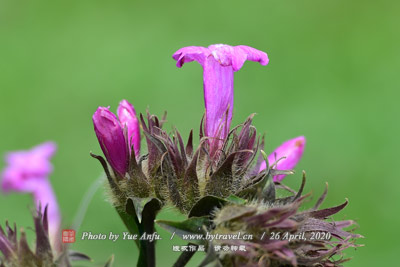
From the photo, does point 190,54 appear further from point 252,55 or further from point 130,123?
point 130,123

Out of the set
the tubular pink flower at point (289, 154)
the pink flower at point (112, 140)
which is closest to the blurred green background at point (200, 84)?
the tubular pink flower at point (289, 154)

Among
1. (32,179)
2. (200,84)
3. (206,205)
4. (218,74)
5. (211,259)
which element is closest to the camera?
(211,259)

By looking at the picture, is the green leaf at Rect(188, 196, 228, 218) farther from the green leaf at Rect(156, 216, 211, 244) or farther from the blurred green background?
the blurred green background

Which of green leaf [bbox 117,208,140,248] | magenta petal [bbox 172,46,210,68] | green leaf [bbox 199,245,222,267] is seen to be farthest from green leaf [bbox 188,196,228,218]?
magenta petal [bbox 172,46,210,68]

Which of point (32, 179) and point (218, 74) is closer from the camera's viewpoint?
point (218, 74)

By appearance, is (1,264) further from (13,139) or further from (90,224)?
(13,139)

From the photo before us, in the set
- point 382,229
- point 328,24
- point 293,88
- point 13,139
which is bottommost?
point 382,229

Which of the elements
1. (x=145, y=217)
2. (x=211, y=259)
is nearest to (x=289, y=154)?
(x=145, y=217)

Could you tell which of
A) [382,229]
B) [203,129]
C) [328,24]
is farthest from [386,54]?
[203,129]

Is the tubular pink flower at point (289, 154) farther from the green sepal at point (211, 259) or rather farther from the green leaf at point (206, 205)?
the green sepal at point (211, 259)
